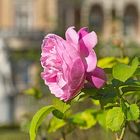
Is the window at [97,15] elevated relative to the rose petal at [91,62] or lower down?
lower down

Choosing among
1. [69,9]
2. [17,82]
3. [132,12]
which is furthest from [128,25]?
[17,82]

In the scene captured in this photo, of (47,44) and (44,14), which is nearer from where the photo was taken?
(47,44)

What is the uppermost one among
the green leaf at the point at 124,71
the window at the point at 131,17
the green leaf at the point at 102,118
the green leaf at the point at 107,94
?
the green leaf at the point at 124,71

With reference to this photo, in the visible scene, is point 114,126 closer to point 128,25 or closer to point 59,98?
point 59,98

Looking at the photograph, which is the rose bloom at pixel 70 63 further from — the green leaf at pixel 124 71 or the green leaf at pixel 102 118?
the green leaf at pixel 102 118

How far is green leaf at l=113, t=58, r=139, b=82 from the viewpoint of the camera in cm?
93

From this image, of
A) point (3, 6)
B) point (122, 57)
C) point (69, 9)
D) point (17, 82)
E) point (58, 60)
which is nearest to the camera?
point (58, 60)

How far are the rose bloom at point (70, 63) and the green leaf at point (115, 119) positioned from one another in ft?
0.21

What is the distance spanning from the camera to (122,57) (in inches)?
59.1

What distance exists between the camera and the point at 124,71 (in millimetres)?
937

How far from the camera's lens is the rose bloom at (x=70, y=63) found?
2.80 ft

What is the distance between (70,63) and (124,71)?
12cm

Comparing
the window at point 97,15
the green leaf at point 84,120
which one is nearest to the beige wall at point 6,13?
the window at point 97,15

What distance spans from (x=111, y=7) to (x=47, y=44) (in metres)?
26.9
